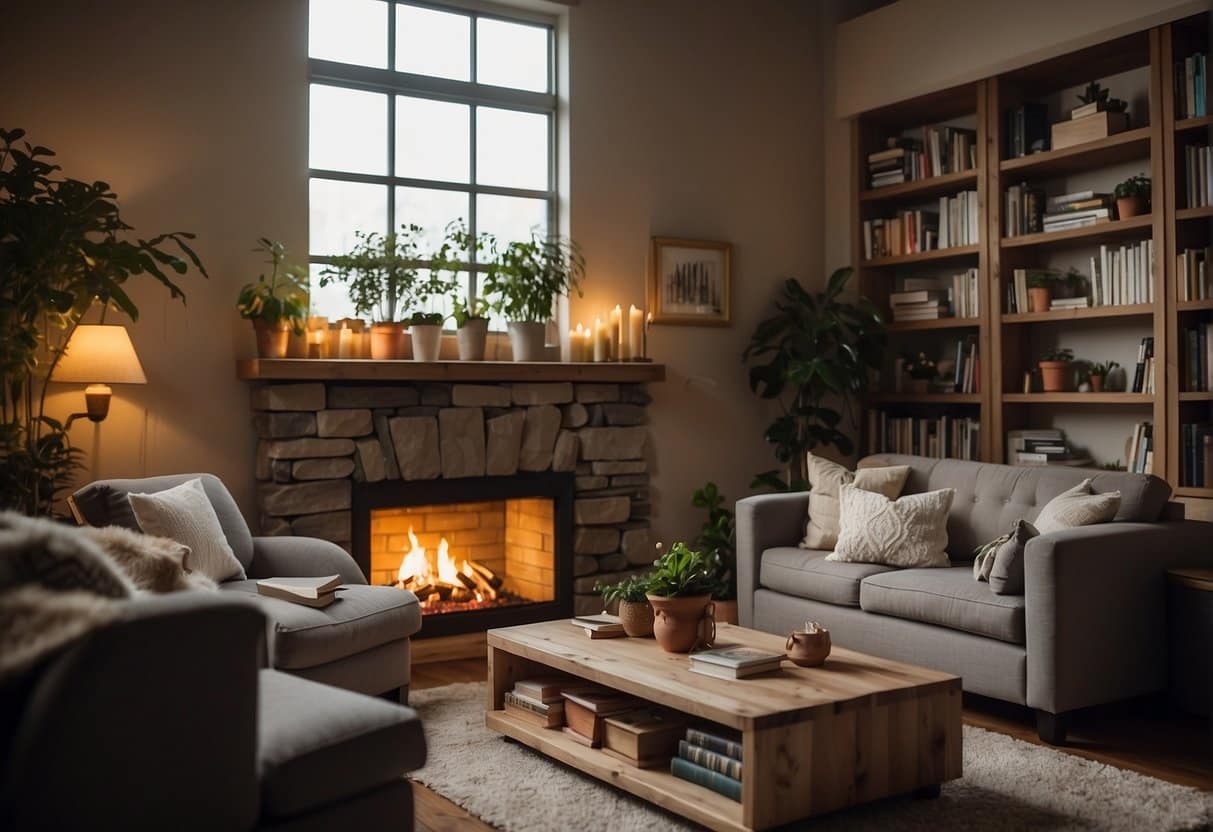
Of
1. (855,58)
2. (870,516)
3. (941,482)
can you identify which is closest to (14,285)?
(870,516)

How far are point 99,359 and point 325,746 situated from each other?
2342mm

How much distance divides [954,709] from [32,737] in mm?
2167

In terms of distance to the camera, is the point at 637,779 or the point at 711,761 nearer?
the point at 711,761

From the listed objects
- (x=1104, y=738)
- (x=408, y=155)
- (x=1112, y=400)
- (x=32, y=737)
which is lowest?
(x=1104, y=738)

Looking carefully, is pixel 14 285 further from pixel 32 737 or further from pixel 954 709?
pixel 954 709

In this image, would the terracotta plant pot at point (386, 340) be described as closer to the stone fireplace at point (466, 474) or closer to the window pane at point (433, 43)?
the stone fireplace at point (466, 474)

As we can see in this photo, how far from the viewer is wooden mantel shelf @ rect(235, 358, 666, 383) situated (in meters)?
4.31

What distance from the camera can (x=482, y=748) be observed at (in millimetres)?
3379

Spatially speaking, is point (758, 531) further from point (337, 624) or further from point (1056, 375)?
point (337, 624)

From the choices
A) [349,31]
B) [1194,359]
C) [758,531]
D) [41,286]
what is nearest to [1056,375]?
[1194,359]

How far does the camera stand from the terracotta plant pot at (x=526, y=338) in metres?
4.97

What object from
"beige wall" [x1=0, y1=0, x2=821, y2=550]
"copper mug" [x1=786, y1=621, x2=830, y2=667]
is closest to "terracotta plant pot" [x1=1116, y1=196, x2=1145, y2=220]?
"beige wall" [x1=0, y1=0, x2=821, y2=550]

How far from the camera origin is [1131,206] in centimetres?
470

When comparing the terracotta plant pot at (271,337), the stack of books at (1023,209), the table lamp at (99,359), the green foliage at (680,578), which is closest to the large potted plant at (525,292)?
the terracotta plant pot at (271,337)
